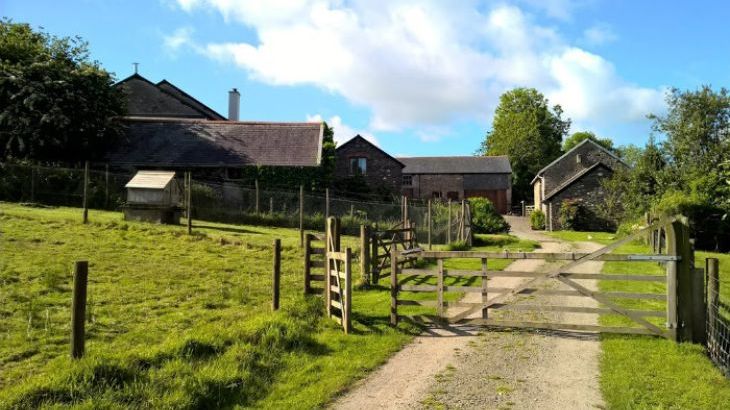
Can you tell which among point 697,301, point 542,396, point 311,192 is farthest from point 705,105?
point 542,396

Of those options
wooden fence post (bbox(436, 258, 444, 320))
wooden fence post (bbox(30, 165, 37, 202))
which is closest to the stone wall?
wooden fence post (bbox(30, 165, 37, 202))

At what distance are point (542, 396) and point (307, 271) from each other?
17.6 feet

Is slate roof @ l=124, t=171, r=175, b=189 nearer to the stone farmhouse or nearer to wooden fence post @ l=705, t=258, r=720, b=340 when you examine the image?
the stone farmhouse

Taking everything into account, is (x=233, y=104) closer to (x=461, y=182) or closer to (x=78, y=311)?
(x=461, y=182)

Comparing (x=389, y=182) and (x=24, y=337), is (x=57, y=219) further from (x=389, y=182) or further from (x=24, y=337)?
(x=389, y=182)

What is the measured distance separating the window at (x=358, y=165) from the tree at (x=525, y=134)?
104 ft

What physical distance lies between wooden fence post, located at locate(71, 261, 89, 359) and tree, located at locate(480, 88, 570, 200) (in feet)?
223

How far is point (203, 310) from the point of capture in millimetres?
8688

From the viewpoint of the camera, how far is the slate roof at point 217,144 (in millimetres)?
31031

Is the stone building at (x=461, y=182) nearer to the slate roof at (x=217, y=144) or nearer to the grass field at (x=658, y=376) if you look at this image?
the slate roof at (x=217, y=144)

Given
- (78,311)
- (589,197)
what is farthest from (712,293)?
(589,197)

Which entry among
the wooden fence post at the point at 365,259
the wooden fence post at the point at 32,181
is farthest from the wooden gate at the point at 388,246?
the wooden fence post at the point at 32,181

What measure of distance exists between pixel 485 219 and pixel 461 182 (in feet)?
105

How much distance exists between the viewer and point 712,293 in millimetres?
8188
